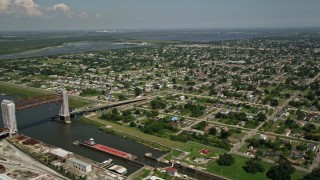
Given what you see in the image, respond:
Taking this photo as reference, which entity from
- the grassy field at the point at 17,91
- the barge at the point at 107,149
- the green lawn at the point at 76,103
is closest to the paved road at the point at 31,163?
the barge at the point at 107,149

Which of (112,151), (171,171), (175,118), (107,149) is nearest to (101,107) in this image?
(175,118)

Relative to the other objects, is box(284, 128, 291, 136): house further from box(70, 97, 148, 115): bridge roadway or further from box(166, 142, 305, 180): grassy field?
box(70, 97, 148, 115): bridge roadway

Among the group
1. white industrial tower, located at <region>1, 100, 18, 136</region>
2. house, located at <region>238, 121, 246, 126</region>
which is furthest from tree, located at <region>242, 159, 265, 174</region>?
white industrial tower, located at <region>1, 100, 18, 136</region>

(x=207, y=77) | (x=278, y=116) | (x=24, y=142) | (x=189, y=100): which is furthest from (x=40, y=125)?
(x=207, y=77)

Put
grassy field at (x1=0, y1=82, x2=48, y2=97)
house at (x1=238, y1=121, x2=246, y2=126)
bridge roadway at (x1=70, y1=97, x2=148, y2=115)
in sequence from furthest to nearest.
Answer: grassy field at (x1=0, y1=82, x2=48, y2=97), bridge roadway at (x1=70, y1=97, x2=148, y2=115), house at (x1=238, y1=121, x2=246, y2=126)

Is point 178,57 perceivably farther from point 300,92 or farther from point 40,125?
point 40,125

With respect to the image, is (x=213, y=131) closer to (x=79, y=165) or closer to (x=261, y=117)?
(x=261, y=117)

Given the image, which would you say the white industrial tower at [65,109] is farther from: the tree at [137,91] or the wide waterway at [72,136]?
the tree at [137,91]

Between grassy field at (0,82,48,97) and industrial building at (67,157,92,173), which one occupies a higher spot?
industrial building at (67,157,92,173)
